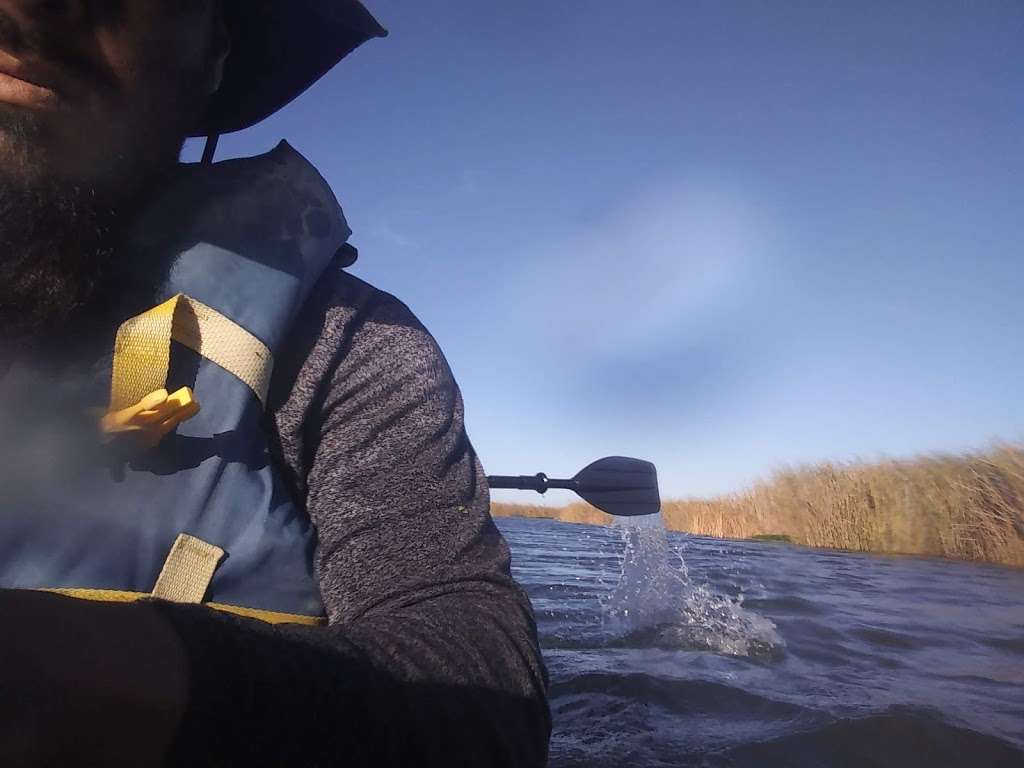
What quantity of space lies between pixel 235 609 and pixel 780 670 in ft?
9.35

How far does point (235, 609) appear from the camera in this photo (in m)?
1.07

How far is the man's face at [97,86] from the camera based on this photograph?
115 centimetres

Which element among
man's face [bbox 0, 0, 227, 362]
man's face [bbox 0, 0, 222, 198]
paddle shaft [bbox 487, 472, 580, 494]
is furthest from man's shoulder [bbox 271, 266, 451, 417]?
paddle shaft [bbox 487, 472, 580, 494]

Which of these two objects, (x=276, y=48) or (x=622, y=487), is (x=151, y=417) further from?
(x=622, y=487)

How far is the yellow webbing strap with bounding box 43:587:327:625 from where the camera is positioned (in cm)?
92

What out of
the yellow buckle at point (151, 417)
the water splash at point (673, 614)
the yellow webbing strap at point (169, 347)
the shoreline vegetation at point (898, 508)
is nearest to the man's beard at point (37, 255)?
the yellow webbing strap at point (169, 347)

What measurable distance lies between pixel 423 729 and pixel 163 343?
0.80 meters

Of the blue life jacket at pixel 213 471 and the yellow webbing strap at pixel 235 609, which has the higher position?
the blue life jacket at pixel 213 471

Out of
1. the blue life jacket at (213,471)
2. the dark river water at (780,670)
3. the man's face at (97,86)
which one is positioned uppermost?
the man's face at (97,86)

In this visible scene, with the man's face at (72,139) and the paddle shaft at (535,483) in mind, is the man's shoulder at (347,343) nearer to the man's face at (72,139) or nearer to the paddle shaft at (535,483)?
the man's face at (72,139)

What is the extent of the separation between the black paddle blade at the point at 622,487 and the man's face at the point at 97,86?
6.68ft

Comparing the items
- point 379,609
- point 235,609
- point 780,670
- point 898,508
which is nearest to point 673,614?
point 780,670

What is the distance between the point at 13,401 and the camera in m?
1.03

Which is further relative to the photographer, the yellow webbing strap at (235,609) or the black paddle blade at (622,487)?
the black paddle blade at (622,487)
